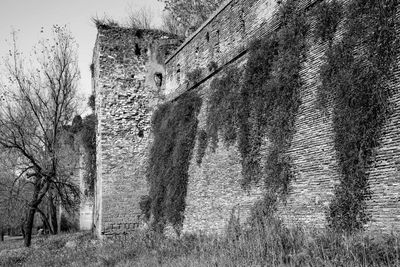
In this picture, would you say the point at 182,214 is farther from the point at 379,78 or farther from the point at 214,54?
the point at 379,78

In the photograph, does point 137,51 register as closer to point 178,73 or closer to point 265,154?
point 178,73

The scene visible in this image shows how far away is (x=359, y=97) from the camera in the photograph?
22.1 ft

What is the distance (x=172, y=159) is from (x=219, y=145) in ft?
7.72

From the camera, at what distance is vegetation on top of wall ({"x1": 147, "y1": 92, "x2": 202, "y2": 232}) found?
12391 mm

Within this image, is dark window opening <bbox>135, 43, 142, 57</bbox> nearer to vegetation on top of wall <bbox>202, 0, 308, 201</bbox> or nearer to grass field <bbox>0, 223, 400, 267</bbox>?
vegetation on top of wall <bbox>202, 0, 308, 201</bbox>

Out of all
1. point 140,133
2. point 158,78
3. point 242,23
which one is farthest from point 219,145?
point 158,78

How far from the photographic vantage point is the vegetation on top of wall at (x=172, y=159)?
12.4 metres

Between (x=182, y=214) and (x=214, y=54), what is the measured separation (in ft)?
13.4

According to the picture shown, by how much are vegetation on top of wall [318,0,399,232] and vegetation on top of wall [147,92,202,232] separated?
18.3 ft

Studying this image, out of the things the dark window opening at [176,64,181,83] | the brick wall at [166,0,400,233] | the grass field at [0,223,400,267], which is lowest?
the grass field at [0,223,400,267]

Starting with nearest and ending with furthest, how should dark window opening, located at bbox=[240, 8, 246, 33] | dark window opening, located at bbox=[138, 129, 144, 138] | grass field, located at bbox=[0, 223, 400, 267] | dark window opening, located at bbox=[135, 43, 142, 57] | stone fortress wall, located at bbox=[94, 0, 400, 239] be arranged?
grass field, located at bbox=[0, 223, 400, 267] → stone fortress wall, located at bbox=[94, 0, 400, 239] → dark window opening, located at bbox=[240, 8, 246, 33] → dark window opening, located at bbox=[138, 129, 144, 138] → dark window opening, located at bbox=[135, 43, 142, 57]

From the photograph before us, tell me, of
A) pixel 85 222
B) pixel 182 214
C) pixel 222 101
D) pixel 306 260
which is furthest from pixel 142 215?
pixel 306 260

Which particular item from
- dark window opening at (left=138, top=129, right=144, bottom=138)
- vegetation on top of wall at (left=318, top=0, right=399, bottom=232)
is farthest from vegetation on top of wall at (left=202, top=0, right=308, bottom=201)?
dark window opening at (left=138, top=129, right=144, bottom=138)

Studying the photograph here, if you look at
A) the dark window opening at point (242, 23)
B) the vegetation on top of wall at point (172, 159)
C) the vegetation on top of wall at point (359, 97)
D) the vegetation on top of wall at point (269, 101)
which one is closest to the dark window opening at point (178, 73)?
the vegetation on top of wall at point (172, 159)
